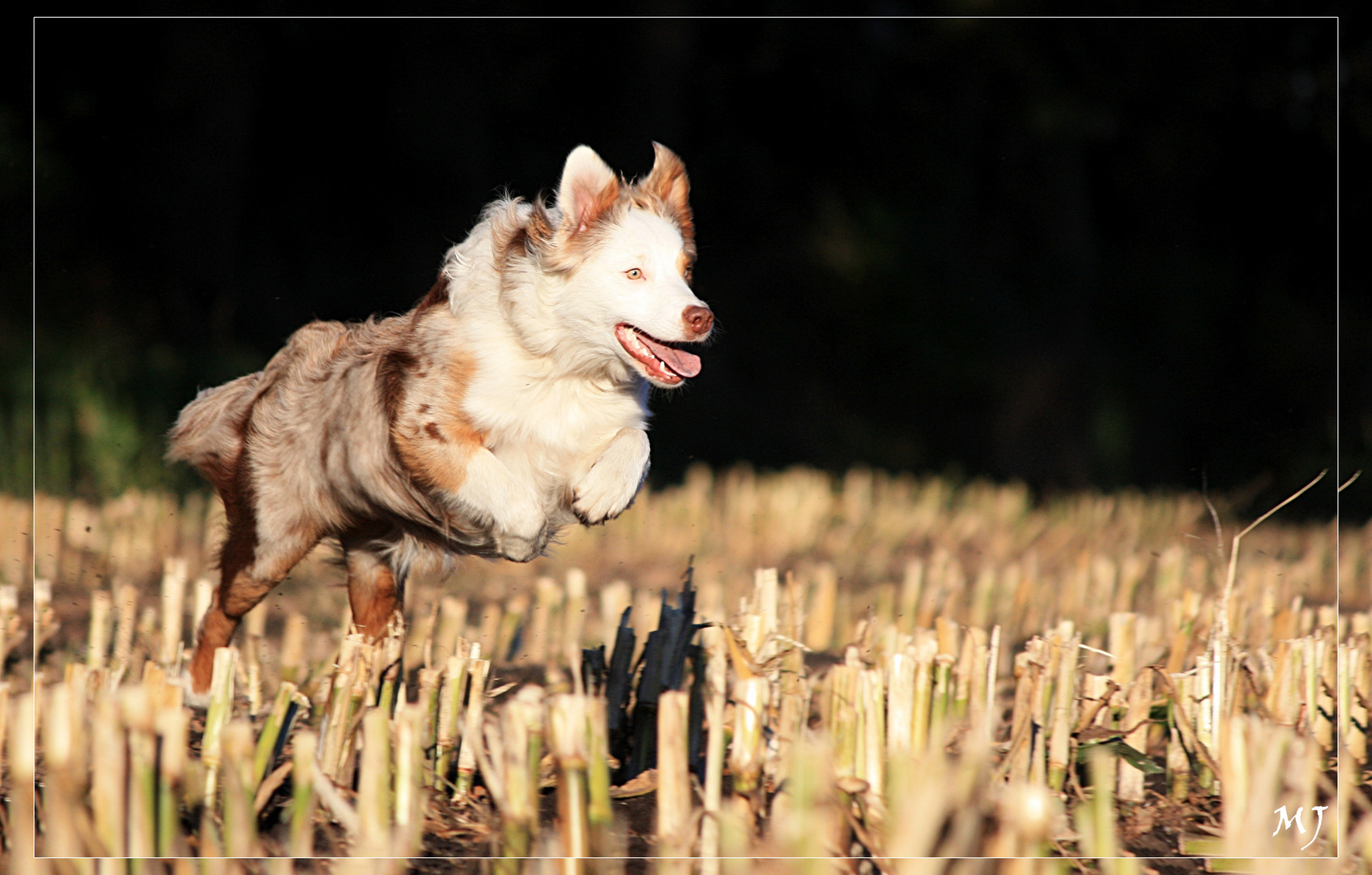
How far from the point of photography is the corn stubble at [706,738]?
267 cm

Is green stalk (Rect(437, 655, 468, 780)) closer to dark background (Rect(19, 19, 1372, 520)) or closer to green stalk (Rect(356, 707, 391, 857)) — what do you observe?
green stalk (Rect(356, 707, 391, 857))

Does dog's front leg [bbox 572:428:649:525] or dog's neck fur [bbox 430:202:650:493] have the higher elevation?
dog's neck fur [bbox 430:202:650:493]

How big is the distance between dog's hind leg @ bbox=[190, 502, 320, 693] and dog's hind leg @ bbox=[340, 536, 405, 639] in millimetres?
189

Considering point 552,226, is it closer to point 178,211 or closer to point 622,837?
point 622,837

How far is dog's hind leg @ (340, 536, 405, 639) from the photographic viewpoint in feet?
15.8

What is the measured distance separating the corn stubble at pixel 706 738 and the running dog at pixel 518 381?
18.9 inches

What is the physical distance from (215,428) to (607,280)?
5.97 ft

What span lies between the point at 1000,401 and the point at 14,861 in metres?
15.4

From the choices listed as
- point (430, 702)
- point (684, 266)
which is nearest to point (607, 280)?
point (684, 266)

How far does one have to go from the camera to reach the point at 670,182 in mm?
4375

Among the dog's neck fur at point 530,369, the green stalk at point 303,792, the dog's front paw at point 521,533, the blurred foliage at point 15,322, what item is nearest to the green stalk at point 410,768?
the green stalk at point 303,792

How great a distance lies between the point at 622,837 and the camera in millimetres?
3229

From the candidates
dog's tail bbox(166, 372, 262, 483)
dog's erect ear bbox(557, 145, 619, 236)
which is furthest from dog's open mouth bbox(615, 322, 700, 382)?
dog's tail bbox(166, 372, 262, 483)

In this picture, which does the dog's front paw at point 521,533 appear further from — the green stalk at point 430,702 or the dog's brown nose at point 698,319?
the dog's brown nose at point 698,319
